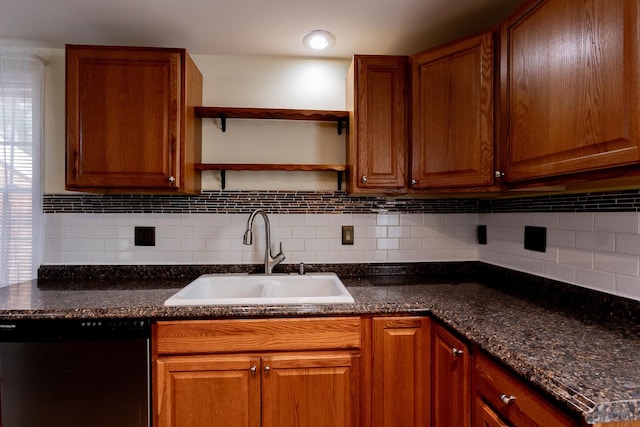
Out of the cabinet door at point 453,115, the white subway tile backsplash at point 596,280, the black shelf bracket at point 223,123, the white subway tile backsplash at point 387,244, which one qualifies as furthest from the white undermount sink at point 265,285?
the white subway tile backsplash at point 596,280

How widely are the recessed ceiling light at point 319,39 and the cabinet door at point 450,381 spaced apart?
1.44m

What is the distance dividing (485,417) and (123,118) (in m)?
1.84

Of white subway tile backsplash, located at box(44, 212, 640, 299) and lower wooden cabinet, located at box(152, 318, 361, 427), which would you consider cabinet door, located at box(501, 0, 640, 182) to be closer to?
white subway tile backsplash, located at box(44, 212, 640, 299)

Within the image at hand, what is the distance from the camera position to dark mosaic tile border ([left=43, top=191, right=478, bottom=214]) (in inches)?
72.5

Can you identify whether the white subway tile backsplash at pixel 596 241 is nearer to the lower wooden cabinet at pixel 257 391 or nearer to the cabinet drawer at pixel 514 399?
the cabinet drawer at pixel 514 399

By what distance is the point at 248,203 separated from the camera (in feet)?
6.24

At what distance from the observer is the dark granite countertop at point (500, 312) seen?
717 millimetres

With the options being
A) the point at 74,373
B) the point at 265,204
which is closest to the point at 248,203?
the point at 265,204

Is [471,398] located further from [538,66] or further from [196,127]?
[196,127]

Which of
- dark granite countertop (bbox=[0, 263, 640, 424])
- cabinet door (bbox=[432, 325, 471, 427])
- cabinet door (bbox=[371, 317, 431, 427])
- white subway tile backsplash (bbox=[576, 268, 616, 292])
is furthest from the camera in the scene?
cabinet door (bbox=[371, 317, 431, 427])

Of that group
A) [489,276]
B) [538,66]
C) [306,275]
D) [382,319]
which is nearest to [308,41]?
[538,66]

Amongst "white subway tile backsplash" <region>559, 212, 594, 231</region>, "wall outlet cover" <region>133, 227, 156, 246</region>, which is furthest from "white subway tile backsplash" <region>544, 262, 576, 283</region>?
"wall outlet cover" <region>133, 227, 156, 246</region>

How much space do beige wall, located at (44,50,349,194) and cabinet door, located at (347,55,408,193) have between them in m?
0.31

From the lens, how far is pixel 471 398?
107 centimetres
